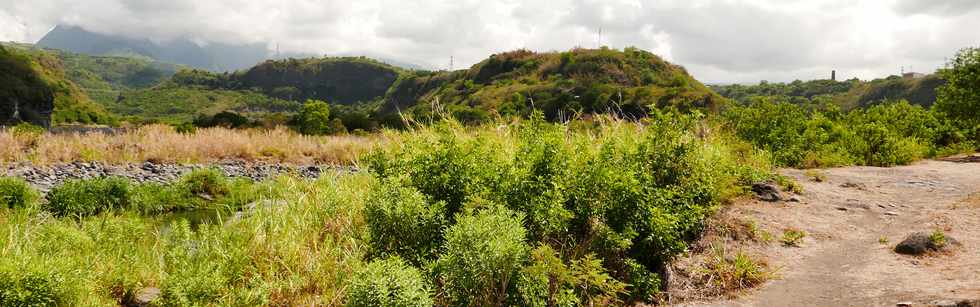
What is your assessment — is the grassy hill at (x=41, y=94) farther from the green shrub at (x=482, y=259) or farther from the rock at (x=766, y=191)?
the rock at (x=766, y=191)

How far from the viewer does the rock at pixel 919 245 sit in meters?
5.30

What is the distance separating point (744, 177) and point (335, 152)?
16174mm

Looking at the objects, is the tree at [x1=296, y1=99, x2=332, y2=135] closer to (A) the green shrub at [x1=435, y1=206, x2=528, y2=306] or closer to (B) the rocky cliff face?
(A) the green shrub at [x1=435, y1=206, x2=528, y2=306]

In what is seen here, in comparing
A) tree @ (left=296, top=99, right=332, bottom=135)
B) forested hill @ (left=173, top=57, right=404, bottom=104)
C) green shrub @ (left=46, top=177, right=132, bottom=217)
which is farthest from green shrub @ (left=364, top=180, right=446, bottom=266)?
forested hill @ (left=173, top=57, right=404, bottom=104)

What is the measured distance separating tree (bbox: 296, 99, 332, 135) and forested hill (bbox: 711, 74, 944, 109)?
146 ft

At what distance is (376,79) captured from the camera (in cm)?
17062

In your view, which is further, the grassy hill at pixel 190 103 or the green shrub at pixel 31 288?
the grassy hill at pixel 190 103

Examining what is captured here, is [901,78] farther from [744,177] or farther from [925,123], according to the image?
[744,177]

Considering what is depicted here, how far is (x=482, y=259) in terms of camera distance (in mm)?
3871

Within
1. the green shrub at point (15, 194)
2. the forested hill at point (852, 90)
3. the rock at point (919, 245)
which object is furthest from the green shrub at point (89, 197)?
the forested hill at point (852, 90)

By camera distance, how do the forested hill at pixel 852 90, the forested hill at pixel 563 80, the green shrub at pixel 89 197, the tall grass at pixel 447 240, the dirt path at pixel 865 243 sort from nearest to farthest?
1. the tall grass at pixel 447 240
2. the dirt path at pixel 865 243
3. the green shrub at pixel 89 197
4. the forested hill at pixel 563 80
5. the forested hill at pixel 852 90

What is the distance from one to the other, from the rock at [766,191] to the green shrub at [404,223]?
486 centimetres

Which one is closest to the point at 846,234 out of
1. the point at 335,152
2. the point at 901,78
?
the point at 335,152

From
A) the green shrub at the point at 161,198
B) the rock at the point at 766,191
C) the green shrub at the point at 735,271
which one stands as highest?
the rock at the point at 766,191
